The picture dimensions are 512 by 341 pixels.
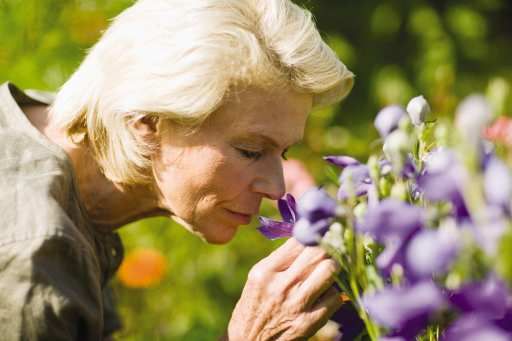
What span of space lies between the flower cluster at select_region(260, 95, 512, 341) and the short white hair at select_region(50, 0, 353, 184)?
671 mm

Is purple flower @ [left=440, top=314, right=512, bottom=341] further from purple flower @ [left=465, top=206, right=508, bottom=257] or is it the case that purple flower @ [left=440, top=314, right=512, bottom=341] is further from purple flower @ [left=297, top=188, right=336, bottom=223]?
purple flower @ [left=297, top=188, right=336, bottom=223]

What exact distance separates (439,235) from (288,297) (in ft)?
2.33

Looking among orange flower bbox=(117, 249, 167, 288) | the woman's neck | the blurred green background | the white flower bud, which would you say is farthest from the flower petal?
orange flower bbox=(117, 249, 167, 288)

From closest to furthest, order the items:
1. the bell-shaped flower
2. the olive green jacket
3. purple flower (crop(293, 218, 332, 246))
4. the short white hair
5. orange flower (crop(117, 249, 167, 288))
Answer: the bell-shaped flower
purple flower (crop(293, 218, 332, 246))
the olive green jacket
the short white hair
orange flower (crop(117, 249, 167, 288))

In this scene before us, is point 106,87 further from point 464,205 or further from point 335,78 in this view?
point 464,205

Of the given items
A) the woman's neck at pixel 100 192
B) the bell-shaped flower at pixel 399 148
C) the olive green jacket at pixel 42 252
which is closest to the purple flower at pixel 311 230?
the bell-shaped flower at pixel 399 148

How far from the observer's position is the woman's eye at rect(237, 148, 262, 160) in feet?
5.46

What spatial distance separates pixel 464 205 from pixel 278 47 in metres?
0.95

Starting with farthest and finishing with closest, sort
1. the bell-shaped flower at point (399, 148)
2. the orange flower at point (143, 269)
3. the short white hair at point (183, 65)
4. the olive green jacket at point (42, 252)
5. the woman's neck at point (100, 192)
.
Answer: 1. the orange flower at point (143, 269)
2. the woman's neck at point (100, 192)
3. the short white hair at point (183, 65)
4. the olive green jacket at point (42, 252)
5. the bell-shaped flower at point (399, 148)

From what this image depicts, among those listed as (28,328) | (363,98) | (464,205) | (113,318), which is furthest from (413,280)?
(363,98)

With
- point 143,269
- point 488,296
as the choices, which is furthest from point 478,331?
point 143,269

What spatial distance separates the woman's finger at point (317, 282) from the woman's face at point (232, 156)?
0.35 metres

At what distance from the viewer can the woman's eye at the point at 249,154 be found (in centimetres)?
167

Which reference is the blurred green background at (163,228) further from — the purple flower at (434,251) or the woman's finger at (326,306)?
the purple flower at (434,251)
